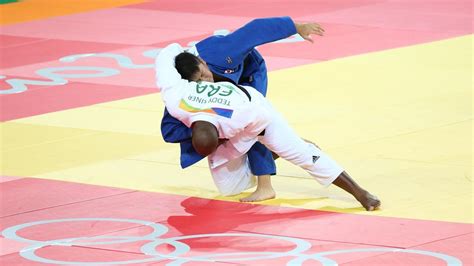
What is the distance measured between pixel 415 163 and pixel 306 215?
5.34 feet

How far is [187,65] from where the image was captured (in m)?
8.53

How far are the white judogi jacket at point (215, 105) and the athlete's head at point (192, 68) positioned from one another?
63 mm

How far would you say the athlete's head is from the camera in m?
8.51

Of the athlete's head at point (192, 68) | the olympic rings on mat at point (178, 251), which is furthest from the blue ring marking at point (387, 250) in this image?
the athlete's head at point (192, 68)

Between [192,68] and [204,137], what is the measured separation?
0.57m

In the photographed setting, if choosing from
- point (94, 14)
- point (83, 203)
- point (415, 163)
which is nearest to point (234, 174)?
point (83, 203)

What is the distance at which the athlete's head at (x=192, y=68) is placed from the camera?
8508mm

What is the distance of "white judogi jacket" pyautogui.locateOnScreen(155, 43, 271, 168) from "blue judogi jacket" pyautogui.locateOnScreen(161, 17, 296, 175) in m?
0.19

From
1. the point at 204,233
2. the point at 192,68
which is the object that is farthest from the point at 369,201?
the point at 192,68

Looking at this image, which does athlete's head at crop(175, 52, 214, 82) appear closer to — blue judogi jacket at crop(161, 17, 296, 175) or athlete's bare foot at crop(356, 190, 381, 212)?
blue judogi jacket at crop(161, 17, 296, 175)

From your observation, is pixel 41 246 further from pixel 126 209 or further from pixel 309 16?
pixel 309 16

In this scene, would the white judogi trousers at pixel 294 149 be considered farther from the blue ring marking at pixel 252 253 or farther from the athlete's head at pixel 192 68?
the blue ring marking at pixel 252 253

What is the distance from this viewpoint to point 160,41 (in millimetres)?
15969

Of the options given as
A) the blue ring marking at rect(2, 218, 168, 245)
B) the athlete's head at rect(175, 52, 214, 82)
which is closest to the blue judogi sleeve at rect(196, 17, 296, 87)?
the athlete's head at rect(175, 52, 214, 82)
